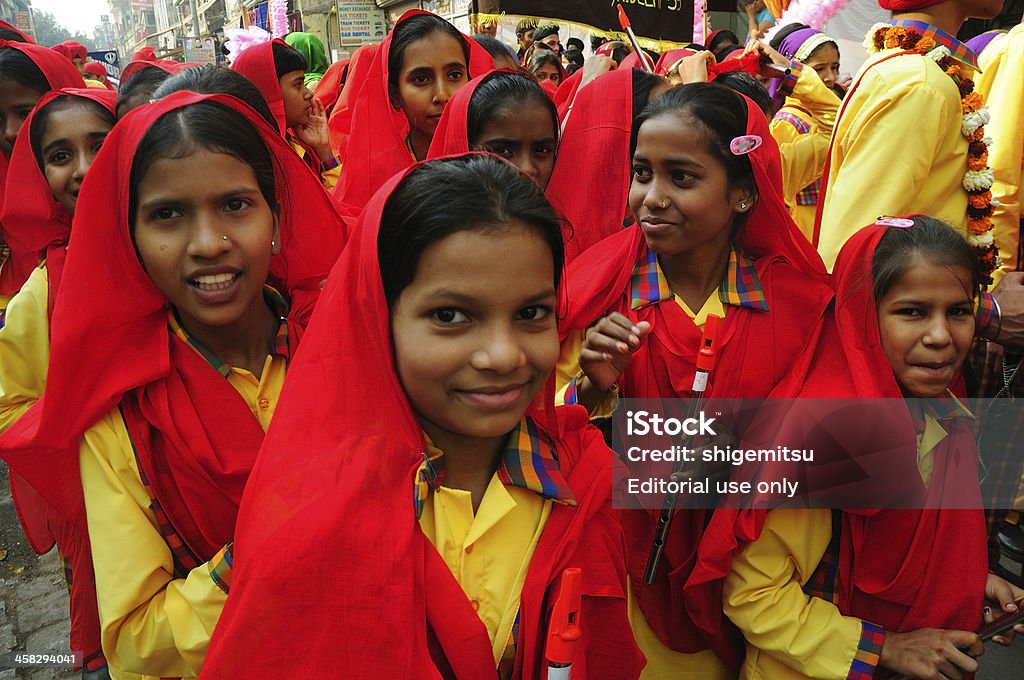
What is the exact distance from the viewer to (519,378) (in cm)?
115

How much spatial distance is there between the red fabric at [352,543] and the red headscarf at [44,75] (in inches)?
76.3

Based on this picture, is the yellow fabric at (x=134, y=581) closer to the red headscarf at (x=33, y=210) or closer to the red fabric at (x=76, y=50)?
the red headscarf at (x=33, y=210)

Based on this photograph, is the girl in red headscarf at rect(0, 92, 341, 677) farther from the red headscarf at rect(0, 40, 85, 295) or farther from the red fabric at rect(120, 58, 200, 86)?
the red fabric at rect(120, 58, 200, 86)

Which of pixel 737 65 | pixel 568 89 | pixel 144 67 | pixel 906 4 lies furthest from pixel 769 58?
pixel 144 67

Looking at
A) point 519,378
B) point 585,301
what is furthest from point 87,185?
point 585,301

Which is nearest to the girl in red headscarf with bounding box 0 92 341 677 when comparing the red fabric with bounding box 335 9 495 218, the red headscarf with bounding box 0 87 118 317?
the red headscarf with bounding box 0 87 118 317

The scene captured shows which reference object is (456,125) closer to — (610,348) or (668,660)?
(610,348)

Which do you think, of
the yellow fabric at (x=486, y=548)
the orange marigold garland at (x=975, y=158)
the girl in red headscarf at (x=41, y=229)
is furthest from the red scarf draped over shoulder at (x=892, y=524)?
the girl in red headscarf at (x=41, y=229)

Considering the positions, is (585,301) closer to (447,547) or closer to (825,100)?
(447,547)

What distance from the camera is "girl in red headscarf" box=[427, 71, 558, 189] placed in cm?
224

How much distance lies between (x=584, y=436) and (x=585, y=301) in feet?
1.48

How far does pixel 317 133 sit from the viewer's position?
3.84 metres

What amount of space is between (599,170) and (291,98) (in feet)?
6.84

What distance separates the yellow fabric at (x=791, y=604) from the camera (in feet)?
4.85
